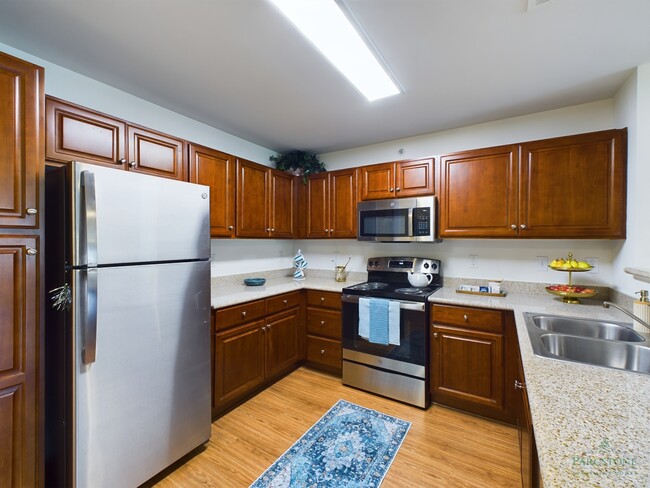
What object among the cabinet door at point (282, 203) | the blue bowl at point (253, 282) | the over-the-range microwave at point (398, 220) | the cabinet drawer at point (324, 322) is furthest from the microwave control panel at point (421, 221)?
the blue bowl at point (253, 282)

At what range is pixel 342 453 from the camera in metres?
1.89

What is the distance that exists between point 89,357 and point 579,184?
10.6ft

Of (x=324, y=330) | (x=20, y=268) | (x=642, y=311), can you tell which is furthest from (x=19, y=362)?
(x=642, y=311)

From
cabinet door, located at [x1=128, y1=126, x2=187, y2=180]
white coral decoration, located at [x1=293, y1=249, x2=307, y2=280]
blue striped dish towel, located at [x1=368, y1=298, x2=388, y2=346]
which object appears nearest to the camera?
cabinet door, located at [x1=128, y1=126, x2=187, y2=180]

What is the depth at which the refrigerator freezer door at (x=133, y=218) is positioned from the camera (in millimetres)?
1377

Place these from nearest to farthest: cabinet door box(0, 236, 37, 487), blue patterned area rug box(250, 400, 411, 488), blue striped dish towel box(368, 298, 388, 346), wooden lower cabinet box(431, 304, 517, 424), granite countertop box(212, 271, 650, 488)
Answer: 1. granite countertop box(212, 271, 650, 488)
2. cabinet door box(0, 236, 37, 487)
3. blue patterned area rug box(250, 400, 411, 488)
4. wooden lower cabinet box(431, 304, 517, 424)
5. blue striped dish towel box(368, 298, 388, 346)

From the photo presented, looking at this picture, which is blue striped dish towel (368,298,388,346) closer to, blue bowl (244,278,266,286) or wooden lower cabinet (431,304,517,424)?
wooden lower cabinet (431,304,517,424)

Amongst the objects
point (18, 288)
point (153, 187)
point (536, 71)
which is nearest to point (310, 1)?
point (153, 187)

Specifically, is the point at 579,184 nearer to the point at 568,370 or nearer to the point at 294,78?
the point at 568,370

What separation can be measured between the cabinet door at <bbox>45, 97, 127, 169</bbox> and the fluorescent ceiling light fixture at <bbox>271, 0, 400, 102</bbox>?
1.27 m

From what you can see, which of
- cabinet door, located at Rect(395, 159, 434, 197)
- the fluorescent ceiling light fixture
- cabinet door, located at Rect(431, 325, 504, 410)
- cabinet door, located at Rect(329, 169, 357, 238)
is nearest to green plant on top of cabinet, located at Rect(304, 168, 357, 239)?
cabinet door, located at Rect(329, 169, 357, 238)

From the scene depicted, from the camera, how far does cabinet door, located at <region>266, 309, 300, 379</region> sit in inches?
105

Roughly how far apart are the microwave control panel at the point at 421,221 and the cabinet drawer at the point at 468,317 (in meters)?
0.67

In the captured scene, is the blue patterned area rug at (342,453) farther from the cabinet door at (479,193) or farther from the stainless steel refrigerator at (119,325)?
the cabinet door at (479,193)
